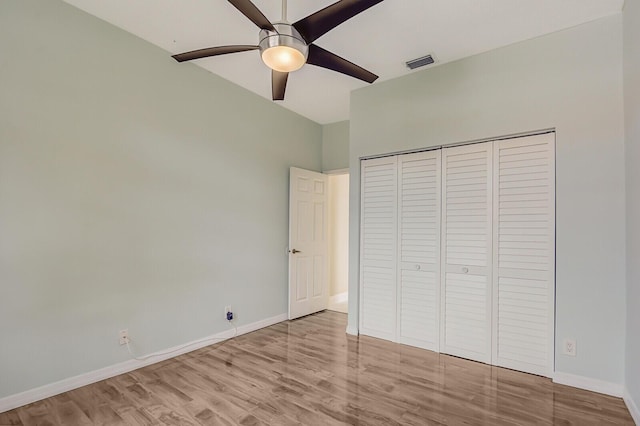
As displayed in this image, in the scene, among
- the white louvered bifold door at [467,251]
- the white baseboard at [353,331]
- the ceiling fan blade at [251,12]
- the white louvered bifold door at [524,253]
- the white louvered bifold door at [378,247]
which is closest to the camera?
Result: the ceiling fan blade at [251,12]

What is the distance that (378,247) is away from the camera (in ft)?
12.0

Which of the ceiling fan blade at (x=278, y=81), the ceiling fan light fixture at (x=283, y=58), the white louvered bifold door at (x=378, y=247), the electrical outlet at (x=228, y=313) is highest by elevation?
the ceiling fan blade at (x=278, y=81)

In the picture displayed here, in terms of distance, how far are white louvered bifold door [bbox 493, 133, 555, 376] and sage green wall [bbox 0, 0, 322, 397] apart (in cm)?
267

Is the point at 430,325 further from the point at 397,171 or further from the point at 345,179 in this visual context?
the point at 345,179

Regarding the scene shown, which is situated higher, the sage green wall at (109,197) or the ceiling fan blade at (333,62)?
the ceiling fan blade at (333,62)

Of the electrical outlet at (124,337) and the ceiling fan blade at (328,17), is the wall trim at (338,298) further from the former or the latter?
the ceiling fan blade at (328,17)

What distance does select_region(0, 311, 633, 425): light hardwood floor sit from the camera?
2.10 meters

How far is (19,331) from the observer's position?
2227mm

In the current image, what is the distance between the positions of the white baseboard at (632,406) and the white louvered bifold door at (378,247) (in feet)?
5.98

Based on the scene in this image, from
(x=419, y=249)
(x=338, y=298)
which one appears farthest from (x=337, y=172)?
(x=338, y=298)

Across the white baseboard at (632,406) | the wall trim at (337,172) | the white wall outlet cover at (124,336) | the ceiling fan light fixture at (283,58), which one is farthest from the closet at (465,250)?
the white wall outlet cover at (124,336)

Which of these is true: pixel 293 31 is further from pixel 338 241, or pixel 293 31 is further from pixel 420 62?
pixel 338 241

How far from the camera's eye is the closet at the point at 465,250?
2.73m

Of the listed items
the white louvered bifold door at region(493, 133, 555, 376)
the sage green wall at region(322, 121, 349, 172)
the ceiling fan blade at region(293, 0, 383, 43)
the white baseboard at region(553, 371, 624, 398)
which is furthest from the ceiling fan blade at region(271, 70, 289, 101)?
the white baseboard at region(553, 371, 624, 398)
